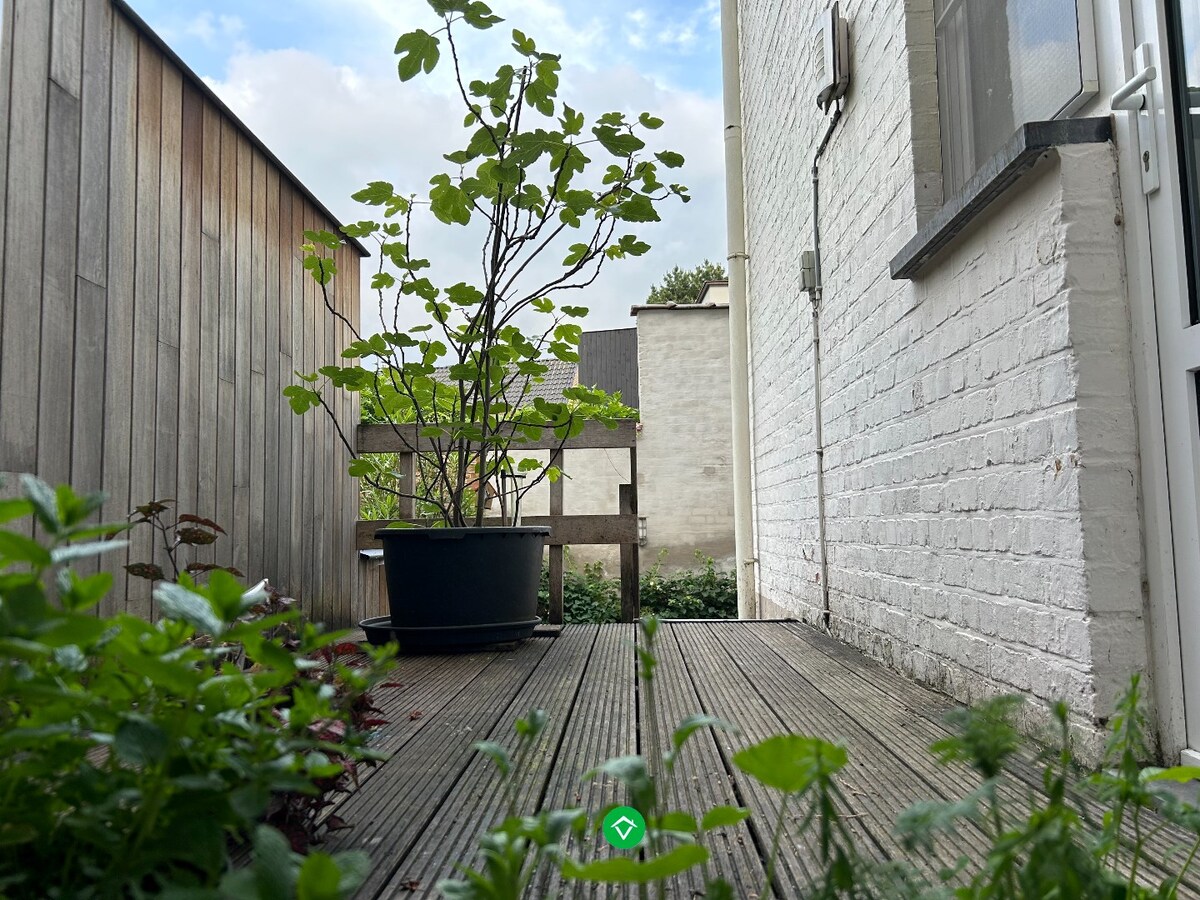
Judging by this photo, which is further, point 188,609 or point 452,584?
point 452,584

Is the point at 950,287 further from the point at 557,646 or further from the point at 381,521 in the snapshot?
the point at 381,521

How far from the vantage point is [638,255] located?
117 inches

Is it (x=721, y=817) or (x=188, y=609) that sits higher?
(x=188, y=609)

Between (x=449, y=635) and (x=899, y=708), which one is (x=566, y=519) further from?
(x=899, y=708)

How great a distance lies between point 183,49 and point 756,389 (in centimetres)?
321

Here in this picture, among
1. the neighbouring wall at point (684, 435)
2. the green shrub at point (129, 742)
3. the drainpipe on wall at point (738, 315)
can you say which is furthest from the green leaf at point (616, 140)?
the neighbouring wall at point (684, 435)

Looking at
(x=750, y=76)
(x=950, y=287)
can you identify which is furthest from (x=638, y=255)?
(x=750, y=76)

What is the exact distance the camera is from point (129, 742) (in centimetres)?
46

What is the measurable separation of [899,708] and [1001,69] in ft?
4.54

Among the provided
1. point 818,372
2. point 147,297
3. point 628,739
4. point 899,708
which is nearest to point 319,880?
point 628,739

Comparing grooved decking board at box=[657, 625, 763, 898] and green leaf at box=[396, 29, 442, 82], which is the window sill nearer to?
grooved decking board at box=[657, 625, 763, 898]

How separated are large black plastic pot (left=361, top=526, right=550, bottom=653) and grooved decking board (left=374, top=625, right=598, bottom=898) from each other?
583mm

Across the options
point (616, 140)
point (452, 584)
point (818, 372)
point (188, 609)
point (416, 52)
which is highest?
point (416, 52)

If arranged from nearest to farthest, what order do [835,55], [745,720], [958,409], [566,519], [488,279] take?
[745,720] < [958,409] < [835,55] < [488,279] < [566,519]
